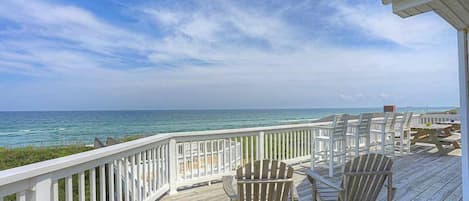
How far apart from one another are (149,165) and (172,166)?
0.68 metres

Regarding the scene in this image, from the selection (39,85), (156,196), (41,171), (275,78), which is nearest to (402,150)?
(156,196)

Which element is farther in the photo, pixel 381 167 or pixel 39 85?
pixel 39 85

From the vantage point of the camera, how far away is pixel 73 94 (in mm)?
29047

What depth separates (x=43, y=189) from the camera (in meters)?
1.74

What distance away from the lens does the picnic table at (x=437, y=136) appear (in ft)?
24.8

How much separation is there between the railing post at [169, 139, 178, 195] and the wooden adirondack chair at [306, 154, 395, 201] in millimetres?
2271

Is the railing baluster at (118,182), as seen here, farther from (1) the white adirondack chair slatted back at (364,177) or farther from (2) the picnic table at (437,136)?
(2) the picnic table at (437,136)

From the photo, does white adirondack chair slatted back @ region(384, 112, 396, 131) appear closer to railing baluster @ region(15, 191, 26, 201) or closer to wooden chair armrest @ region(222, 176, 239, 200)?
wooden chair armrest @ region(222, 176, 239, 200)

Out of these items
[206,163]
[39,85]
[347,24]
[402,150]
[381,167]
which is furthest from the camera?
[39,85]

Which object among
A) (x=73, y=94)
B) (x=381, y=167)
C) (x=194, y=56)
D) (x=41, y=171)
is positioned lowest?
(x=381, y=167)

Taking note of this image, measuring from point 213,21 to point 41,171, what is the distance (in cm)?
1392

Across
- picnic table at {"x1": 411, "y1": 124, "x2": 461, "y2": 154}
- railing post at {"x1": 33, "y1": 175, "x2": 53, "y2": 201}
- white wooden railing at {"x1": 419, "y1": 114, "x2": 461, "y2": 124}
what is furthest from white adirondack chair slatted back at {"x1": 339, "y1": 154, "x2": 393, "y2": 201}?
white wooden railing at {"x1": 419, "y1": 114, "x2": 461, "y2": 124}

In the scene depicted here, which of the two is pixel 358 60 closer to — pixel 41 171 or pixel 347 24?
pixel 347 24

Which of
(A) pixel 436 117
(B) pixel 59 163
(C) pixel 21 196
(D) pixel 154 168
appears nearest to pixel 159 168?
(D) pixel 154 168
